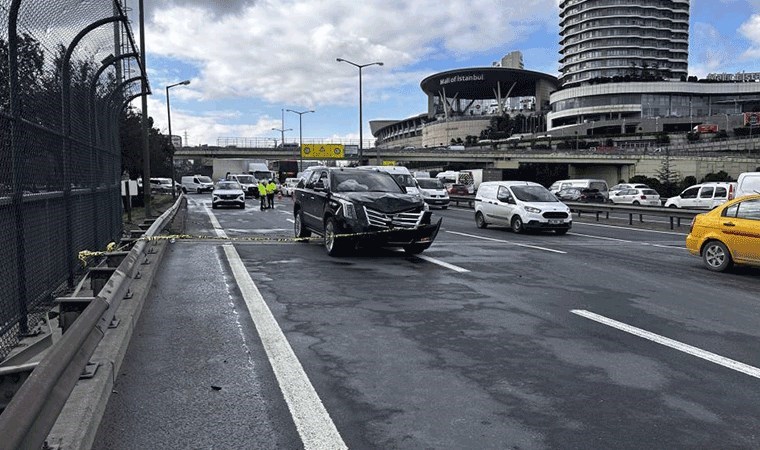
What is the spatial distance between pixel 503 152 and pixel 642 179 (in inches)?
942

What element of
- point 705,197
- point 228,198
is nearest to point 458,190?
point 705,197

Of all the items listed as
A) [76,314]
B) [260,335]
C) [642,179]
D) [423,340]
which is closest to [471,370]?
[423,340]

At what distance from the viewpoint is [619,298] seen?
28.0 ft

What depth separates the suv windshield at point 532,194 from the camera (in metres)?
20.4

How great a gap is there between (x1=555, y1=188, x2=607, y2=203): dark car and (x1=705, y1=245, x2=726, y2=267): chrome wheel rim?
29.3 m

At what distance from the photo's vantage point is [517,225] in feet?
→ 66.2

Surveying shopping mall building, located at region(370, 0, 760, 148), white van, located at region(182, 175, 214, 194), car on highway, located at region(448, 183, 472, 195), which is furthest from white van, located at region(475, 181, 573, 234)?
shopping mall building, located at region(370, 0, 760, 148)

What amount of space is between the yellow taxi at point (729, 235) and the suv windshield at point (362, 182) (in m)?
5.85

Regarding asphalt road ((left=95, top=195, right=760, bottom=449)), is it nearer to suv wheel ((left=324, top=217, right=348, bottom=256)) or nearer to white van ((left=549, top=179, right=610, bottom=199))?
suv wheel ((left=324, top=217, right=348, bottom=256))

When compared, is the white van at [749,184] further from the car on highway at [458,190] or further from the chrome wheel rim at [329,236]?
the car on highway at [458,190]

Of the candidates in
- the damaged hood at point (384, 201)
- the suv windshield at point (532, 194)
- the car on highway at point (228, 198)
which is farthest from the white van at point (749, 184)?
the car on highway at point (228, 198)

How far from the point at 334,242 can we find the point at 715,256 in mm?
7007

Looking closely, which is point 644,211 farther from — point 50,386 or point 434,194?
point 50,386

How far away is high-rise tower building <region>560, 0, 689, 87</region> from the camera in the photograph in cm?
14462
